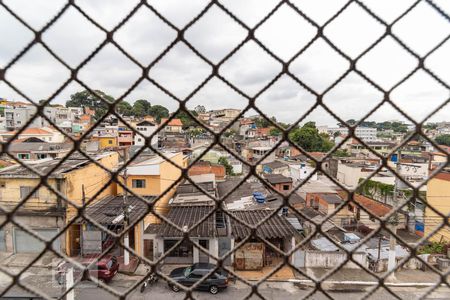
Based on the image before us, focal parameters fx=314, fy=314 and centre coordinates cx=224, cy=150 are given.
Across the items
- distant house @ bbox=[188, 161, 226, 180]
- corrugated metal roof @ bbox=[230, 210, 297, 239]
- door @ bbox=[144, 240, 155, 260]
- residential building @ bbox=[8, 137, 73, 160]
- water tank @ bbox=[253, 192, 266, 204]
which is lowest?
door @ bbox=[144, 240, 155, 260]

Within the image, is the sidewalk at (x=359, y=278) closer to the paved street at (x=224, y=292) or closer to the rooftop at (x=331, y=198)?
the paved street at (x=224, y=292)

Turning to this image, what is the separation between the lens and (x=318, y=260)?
25.4ft

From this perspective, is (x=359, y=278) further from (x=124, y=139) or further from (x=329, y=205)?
(x=124, y=139)

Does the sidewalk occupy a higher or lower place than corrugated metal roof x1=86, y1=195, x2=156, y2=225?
lower

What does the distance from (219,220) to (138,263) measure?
2334 mm

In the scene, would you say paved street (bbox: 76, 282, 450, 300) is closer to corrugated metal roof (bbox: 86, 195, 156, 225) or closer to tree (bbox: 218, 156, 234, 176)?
corrugated metal roof (bbox: 86, 195, 156, 225)

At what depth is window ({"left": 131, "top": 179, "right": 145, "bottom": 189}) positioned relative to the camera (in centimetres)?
942

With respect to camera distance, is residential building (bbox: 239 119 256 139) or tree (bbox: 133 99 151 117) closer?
residential building (bbox: 239 119 256 139)

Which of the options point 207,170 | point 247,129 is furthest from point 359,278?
point 247,129

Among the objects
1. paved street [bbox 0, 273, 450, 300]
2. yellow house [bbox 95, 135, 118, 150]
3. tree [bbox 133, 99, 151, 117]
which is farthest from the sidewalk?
tree [bbox 133, 99, 151, 117]

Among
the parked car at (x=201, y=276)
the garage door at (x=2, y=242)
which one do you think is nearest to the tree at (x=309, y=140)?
the parked car at (x=201, y=276)

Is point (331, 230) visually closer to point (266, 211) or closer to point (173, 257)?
point (266, 211)

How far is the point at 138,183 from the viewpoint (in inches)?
371

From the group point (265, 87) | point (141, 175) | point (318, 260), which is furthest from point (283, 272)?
point (265, 87)
